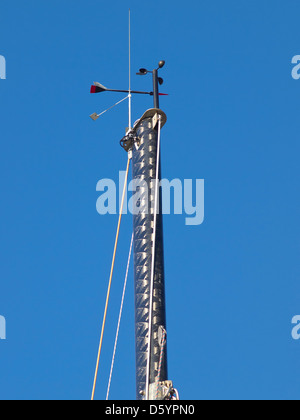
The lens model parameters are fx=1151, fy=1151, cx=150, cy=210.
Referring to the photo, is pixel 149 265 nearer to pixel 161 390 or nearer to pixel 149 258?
pixel 149 258

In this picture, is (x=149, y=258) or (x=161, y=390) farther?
(x=149, y=258)

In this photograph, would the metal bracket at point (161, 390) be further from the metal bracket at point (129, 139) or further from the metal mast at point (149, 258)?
the metal bracket at point (129, 139)

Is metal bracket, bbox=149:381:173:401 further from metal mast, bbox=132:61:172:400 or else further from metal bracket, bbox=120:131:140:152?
metal bracket, bbox=120:131:140:152

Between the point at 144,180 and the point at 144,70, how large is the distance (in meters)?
3.65

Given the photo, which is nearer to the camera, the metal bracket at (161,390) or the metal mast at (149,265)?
the metal bracket at (161,390)

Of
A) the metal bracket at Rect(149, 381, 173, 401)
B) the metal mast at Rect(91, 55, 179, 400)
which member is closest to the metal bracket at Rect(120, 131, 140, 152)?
the metal mast at Rect(91, 55, 179, 400)

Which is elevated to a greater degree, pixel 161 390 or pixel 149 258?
pixel 149 258

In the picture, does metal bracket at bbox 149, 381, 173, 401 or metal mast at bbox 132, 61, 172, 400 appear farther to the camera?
metal mast at bbox 132, 61, 172, 400

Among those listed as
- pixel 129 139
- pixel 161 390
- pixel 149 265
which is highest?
pixel 129 139

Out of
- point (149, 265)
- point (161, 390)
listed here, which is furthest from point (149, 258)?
point (161, 390)

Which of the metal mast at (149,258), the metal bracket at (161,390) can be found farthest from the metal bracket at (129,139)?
the metal bracket at (161,390)
